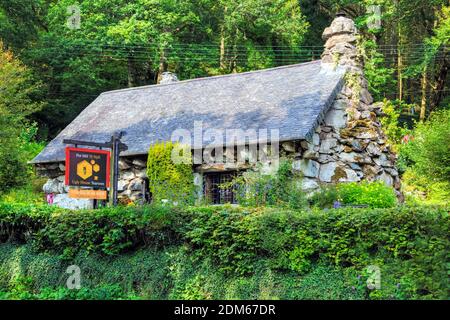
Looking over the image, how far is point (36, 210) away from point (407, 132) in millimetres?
17957

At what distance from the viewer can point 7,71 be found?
2136 centimetres

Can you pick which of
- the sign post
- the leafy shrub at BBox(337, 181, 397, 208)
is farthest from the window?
the sign post

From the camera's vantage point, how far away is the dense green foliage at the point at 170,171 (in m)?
15.5

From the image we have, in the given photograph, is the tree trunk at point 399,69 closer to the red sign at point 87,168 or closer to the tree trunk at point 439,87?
the tree trunk at point 439,87

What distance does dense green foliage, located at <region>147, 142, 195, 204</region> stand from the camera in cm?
1551

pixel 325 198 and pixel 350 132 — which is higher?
pixel 350 132

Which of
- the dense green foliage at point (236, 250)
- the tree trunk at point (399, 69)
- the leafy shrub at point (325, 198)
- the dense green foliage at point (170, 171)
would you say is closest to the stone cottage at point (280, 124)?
the dense green foliage at point (170, 171)

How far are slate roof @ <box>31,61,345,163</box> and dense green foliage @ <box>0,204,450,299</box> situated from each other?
17.4 feet


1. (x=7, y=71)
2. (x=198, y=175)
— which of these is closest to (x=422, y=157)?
(x=198, y=175)

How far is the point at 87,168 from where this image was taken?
12.4m

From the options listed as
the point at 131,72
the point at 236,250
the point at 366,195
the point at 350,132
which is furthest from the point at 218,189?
the point at 131,72

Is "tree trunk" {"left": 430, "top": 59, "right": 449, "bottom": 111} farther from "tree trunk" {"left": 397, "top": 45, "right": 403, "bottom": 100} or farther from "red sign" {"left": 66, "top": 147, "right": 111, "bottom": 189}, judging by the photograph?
"red sign" {"left": 66, "top": 147, "right": 111, "bottom": 189}

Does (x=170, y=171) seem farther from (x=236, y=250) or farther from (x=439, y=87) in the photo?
(x=439, y=87)

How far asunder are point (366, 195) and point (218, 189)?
4021 mm
